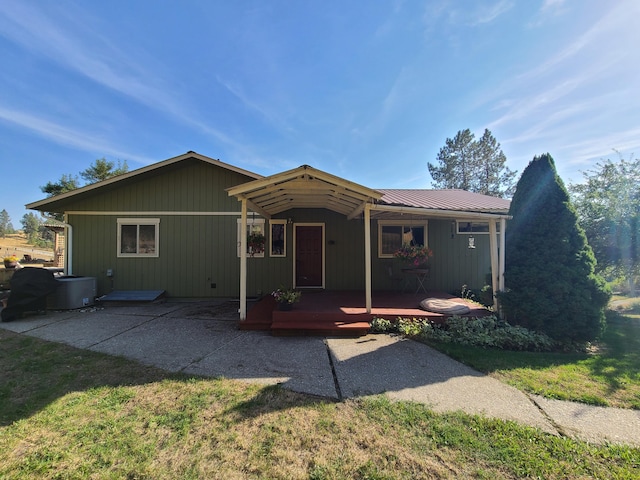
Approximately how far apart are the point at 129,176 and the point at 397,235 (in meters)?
7.94

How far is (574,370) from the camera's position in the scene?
139 inches

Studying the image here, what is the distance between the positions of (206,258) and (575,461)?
26.7ft

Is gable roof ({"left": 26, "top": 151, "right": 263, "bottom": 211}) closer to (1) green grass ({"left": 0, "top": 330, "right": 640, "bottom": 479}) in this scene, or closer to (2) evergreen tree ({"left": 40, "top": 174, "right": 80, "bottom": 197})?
(1) green grass ({"left": 0, "top": 330, "right": 640, "bottom": 479})

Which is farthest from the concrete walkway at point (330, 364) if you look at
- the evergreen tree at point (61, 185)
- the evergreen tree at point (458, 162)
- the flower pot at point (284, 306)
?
the evergreen tree at point (458, 162)

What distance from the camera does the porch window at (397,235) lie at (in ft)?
26.8

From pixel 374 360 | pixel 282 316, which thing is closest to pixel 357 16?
pixel 282 316

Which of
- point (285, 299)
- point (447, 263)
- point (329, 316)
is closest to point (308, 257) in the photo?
point (285, 299)

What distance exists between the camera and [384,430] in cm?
224

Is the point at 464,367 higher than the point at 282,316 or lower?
lower

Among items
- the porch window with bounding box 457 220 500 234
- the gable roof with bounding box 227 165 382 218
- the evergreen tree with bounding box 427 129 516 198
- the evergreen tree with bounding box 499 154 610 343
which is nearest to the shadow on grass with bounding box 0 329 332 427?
the gable roof with bounding box 227 165 382 218

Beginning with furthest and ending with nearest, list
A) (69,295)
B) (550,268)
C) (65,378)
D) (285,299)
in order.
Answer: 1. (69,295)
2. (285,299)
3. (550,268)
4. (65,378)

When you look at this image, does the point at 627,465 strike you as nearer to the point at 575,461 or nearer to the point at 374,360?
the point at 575,461

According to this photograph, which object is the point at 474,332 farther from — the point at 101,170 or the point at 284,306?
the point at 101,170

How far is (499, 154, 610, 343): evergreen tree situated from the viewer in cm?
451
